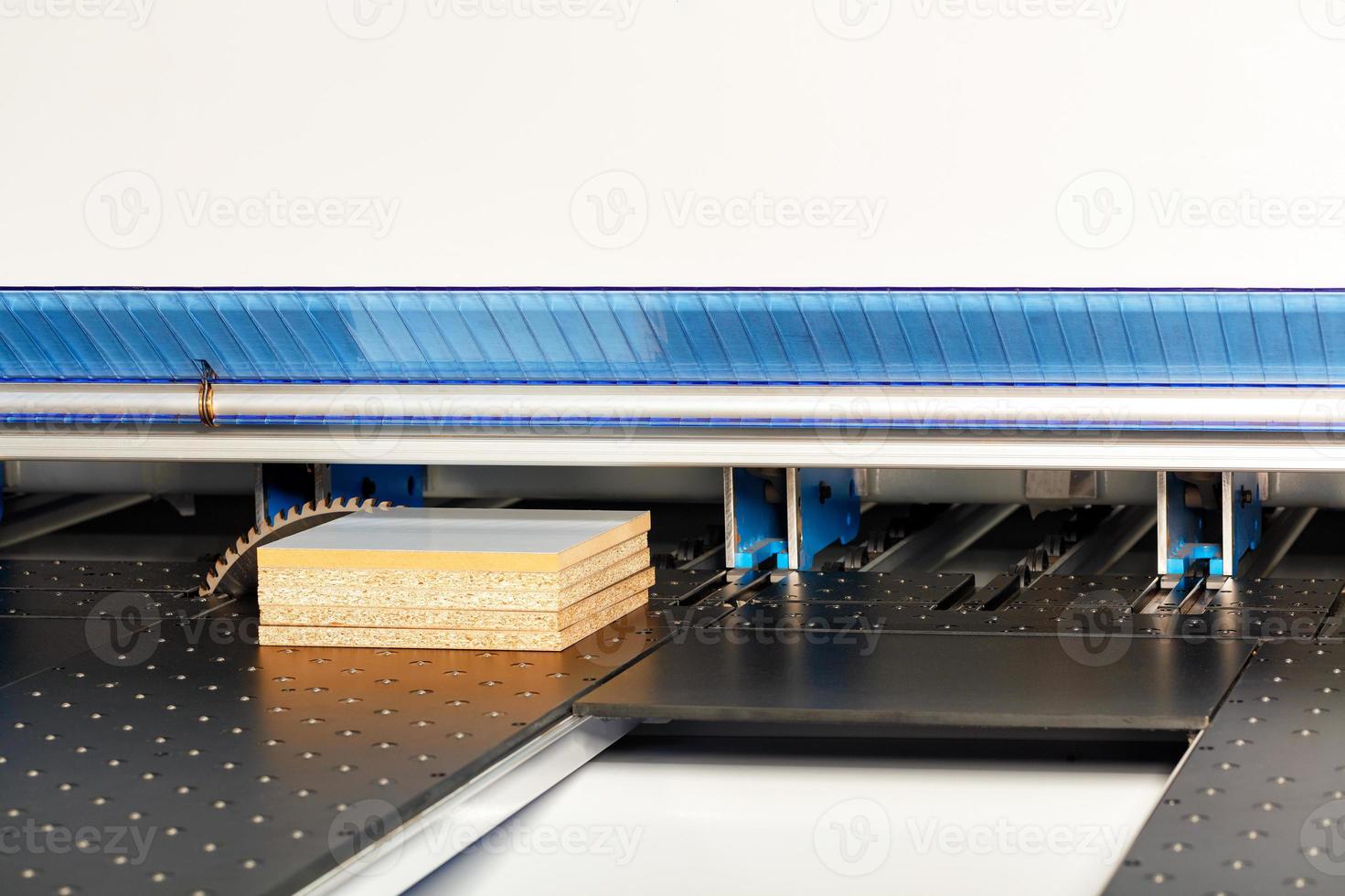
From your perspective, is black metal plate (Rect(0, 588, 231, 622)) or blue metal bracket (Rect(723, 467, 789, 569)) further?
blue metal bracket (Rect(723, 467, 789, 569))

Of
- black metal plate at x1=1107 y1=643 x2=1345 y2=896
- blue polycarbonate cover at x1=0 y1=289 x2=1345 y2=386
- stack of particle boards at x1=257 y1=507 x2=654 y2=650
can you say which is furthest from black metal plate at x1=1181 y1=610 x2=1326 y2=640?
stack of particle boards at x1=257 y1=507 x2=654 y2=650

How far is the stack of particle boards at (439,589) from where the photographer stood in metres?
1.63

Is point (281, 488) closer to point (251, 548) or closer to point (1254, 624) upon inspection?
point (251, 548)

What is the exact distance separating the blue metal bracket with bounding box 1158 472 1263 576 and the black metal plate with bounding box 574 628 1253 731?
1.11 feet

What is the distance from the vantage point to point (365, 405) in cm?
206

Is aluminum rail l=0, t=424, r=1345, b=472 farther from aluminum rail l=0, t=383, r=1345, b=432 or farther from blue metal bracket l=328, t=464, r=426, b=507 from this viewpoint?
blue metal bracket l=328, t=464, r=426, b=507

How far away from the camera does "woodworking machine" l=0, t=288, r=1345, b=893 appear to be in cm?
121

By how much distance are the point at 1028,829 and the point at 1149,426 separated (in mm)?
674

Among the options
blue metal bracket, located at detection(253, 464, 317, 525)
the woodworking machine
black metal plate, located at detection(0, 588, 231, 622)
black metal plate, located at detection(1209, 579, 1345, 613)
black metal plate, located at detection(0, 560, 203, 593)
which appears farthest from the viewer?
blue metal bracket, located at detection(253, 464, 317, 525)

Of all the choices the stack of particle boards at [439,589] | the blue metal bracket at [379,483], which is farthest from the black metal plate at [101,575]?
the stack of particle boards at [439,589]

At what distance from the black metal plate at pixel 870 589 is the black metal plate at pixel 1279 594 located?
1.01 feet

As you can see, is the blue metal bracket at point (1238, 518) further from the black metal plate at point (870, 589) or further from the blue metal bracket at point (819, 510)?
the blue metal bracket at point (819, 510)
